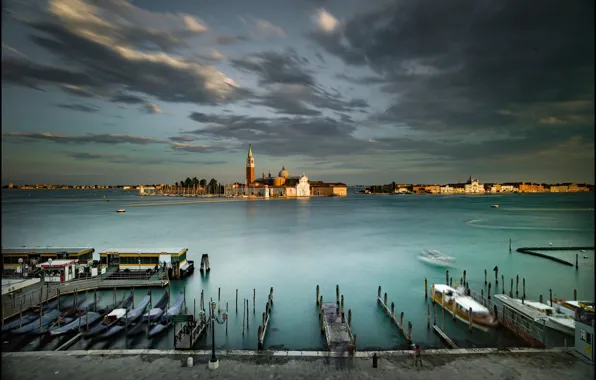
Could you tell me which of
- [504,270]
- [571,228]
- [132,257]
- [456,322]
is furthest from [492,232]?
[132,257]

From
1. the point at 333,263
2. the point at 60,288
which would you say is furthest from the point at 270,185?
the point at 60,288

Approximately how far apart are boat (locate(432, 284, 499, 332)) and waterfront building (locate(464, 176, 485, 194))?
16621 centimetres

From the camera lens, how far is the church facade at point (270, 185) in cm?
11375

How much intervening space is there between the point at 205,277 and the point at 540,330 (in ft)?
46.1

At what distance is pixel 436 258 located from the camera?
2292 centimetres

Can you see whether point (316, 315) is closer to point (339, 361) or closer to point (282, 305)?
point (282, 305)

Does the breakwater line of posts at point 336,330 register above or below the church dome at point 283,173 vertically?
below

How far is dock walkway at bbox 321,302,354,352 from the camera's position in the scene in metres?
8.71

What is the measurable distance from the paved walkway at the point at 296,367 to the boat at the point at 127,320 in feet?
6.81

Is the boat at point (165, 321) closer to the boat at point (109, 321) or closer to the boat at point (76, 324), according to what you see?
the boat at point (109, 321)

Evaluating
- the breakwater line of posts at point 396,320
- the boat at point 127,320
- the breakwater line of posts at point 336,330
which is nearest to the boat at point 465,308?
the breakwater line of posts at point 396,320

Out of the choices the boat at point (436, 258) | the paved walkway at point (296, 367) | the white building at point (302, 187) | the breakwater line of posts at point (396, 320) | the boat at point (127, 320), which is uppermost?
the white building at point (302, 187)

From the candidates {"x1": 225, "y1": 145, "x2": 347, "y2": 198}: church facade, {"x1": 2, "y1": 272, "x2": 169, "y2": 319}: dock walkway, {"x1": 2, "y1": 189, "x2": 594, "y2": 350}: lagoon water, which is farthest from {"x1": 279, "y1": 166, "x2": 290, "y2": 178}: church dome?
{"x1": 2, "y1": 272, "x2": 169, "y2": 319}: dock walkway

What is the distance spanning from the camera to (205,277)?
59.9 ft
